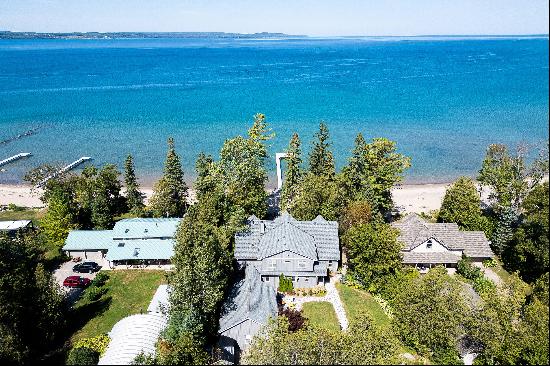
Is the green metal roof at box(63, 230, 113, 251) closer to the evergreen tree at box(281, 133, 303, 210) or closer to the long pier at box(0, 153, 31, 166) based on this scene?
the evergreen tree at box(281, 133, 303, 210)

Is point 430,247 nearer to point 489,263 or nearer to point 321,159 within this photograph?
point 489,263

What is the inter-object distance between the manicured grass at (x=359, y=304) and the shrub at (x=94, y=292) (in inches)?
938

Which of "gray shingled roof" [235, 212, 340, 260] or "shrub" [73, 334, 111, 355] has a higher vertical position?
"gray shingled roof" [235, 212, 340, 260]

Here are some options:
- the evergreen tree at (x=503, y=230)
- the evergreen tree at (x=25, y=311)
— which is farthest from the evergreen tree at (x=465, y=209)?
the evergreen tree at (x=25, y=311)

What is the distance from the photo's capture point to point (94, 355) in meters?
28.7

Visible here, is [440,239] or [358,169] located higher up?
[358,169]

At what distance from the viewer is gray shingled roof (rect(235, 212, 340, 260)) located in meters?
43.5

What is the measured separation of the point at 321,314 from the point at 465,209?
23851mm

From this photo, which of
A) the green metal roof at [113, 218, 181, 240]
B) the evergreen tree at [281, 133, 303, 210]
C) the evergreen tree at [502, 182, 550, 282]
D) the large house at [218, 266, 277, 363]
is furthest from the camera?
the evergreen tree at [281, 133, 303, 210]

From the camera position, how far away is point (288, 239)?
1719 inches

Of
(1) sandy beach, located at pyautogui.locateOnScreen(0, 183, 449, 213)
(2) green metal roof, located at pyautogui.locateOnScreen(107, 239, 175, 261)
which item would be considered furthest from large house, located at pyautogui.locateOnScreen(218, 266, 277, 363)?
(1) sandy beach, located at pyautogui.locateOnScreen(0, 183, 449, 213)

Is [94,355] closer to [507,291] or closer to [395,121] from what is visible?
[507,291]

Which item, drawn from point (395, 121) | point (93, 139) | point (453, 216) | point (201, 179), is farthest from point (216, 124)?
point (453, 216)

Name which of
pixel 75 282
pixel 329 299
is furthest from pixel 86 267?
pixel 329 299
